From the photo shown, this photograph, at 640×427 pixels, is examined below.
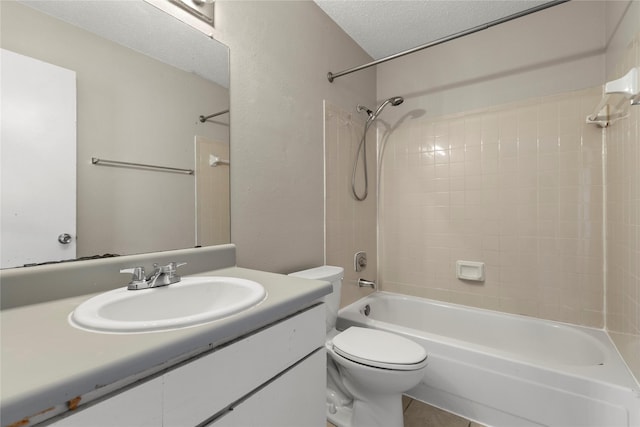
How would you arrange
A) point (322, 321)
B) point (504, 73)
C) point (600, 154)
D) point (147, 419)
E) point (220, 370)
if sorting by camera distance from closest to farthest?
point (147, 419) → point (220, 370) → point (322, 321) → point (600, 154) → point (504, 73)

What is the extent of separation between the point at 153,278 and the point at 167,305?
0.09 m

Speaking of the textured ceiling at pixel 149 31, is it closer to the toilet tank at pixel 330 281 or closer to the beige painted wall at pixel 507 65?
the toilet tank at pixel 330 281

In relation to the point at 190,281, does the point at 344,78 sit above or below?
above

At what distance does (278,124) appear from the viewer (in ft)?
4.87

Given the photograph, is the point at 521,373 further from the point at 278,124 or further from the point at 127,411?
the point at 278,124

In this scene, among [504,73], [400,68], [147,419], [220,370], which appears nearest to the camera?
[147,419]

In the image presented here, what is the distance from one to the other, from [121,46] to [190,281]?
2.66 feet

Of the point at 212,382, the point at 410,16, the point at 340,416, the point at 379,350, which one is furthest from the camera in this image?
the point at 410,16

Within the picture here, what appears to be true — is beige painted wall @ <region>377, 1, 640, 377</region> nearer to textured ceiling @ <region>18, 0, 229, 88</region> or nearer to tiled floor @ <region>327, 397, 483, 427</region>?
tiled floor @ <region>327, 397, 483, 427</region>

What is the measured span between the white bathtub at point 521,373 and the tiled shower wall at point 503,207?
0.44 ft

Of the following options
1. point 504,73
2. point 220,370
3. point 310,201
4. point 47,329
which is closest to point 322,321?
point 220,370

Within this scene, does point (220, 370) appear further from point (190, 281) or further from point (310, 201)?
point (310, 201)

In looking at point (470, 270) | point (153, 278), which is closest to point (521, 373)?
point (470, 270)

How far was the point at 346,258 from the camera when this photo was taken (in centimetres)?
200
